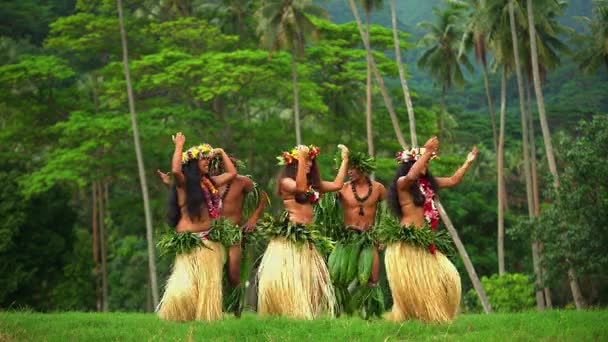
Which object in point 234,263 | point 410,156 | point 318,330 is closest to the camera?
point 318,330

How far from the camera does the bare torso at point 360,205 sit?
961 cm

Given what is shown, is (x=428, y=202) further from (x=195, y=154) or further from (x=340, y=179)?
(x=195, y=154)

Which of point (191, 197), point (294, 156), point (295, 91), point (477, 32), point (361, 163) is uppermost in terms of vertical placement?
point (477, 32)

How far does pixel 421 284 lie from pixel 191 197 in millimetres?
2571

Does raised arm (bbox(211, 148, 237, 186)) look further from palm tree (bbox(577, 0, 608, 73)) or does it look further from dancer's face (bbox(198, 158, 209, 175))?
palm tree (bbox(577, 0, 608, 73))

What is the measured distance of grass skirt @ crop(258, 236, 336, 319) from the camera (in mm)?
8648

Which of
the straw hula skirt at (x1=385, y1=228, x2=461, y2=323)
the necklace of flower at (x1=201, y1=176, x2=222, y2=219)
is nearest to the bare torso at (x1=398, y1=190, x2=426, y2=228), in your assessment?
the straw hula skirt at (x1=385, y1=228, x2=461, y2=323)

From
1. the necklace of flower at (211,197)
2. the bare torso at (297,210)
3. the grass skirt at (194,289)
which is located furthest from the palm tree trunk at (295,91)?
the grass skirt at (194,289)

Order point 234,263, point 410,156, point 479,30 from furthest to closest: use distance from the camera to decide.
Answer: point 479,30, point 234,263, point 410,156

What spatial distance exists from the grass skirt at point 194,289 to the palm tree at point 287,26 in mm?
18061

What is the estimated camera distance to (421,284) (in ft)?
26.8

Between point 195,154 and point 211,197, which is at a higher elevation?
point 195,154

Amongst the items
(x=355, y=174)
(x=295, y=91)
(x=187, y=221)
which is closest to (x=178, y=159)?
(x=187, y=221)

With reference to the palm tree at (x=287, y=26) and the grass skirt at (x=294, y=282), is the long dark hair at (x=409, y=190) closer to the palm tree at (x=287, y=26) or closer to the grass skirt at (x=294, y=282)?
the grass skirt at (x=294, y=282)
